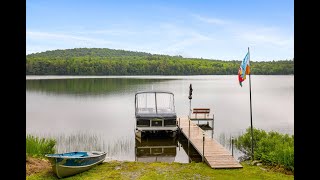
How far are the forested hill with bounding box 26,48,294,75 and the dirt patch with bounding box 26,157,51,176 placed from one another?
4011 inches

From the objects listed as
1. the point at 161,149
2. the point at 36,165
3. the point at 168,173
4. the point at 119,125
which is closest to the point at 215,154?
the point at 168,173

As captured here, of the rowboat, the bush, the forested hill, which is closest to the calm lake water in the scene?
the bush

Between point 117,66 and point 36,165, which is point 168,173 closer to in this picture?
point 36,165

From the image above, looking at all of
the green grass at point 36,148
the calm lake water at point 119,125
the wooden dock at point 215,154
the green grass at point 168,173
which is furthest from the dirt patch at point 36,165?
the wooden dock at point 215,154

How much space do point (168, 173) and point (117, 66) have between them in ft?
409

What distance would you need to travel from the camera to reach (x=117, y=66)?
443 feet

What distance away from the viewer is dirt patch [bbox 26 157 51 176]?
1217cm

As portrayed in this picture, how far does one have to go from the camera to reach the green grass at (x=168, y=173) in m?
11.7

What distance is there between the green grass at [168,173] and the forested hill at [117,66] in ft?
326

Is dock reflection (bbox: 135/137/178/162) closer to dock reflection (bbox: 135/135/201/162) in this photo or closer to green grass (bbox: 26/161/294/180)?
dock reflection (bbox: 135/135/201/162)

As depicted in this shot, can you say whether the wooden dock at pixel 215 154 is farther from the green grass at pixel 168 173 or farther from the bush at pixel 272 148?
the bush at pixel 272 148
